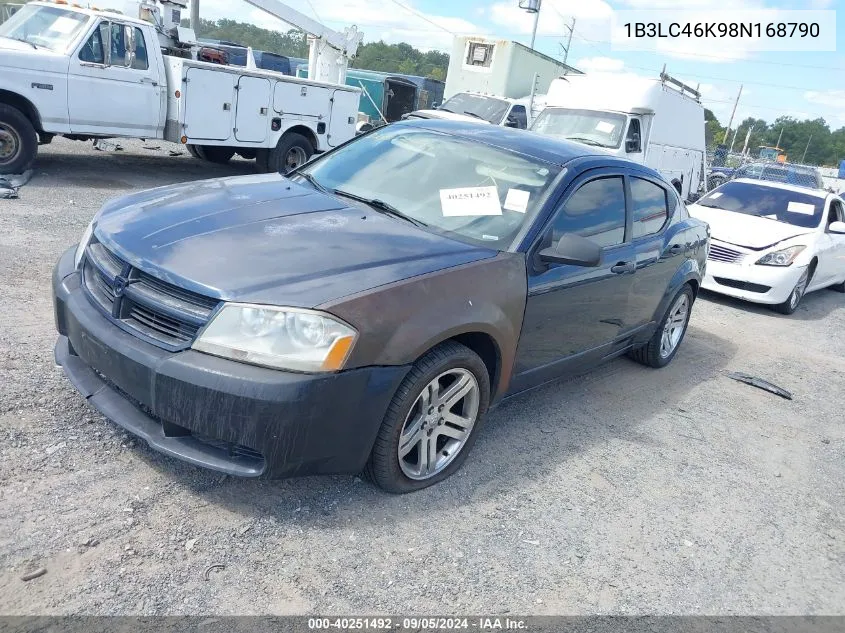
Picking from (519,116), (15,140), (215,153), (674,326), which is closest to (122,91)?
(15,140)

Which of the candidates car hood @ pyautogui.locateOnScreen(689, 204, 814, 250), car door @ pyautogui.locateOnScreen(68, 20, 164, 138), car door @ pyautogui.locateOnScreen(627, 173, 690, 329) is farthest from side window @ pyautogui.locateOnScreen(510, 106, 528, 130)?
car door @ pyautogui.locateOnScreen(627, 173, 690, 329)

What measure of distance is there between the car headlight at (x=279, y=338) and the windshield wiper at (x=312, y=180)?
1.54 metres

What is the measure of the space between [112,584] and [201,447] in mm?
567

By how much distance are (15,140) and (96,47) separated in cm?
170

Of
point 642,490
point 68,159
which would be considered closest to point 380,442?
point 642,490

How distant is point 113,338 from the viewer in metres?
2.79

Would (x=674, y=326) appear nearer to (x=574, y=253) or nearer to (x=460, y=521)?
(x=574, y=253)

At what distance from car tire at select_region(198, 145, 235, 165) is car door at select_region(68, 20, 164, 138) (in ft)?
8.29

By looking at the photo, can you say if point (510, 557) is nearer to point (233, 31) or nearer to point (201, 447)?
point (201, 447)

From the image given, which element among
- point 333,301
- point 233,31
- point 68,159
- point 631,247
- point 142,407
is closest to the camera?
point 333,301

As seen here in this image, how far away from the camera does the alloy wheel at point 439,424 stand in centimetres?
311

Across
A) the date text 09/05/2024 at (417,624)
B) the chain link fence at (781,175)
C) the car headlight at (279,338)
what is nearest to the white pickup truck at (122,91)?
the car headlight at (279,338)

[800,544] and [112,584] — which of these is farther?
[800,544]

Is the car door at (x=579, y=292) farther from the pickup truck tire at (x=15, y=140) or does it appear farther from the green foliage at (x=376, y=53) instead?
the green foliage at (x=376, y=53)
